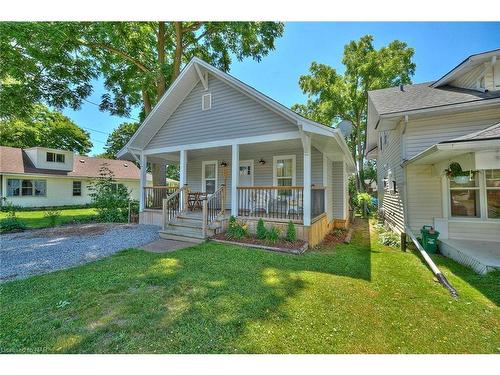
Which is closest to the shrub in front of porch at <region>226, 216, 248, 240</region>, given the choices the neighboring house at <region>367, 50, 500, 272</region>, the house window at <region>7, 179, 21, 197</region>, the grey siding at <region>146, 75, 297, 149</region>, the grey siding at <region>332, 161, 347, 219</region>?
the grey siding at <region>146, 75, 297, 149</region>

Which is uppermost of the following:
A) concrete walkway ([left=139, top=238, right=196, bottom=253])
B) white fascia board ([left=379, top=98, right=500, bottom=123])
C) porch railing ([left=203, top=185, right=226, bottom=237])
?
white fascia board ([left=379, top=98, right=500, bottom=123])

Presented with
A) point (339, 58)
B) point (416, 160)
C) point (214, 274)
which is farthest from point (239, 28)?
point (339, 58)

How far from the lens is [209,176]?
11148mm

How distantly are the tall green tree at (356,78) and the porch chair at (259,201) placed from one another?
16187 millimetres

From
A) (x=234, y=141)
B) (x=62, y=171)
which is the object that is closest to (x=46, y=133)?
(x=62, y=171)

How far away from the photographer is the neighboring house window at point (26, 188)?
54.3 ft

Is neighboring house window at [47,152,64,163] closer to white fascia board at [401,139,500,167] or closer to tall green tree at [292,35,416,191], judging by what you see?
tall green tree at [292,35,416,191]

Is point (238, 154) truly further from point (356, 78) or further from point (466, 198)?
point (356, 78)

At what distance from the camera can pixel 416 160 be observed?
6219 mm

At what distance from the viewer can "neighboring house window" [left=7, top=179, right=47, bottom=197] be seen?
16.6 m

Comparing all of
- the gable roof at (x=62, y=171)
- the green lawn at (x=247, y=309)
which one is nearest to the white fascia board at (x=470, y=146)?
the green lawn at (x=247, y=309)

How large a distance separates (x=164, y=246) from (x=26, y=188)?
18398mm

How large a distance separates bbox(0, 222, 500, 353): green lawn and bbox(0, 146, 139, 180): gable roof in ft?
Result: 60.8
